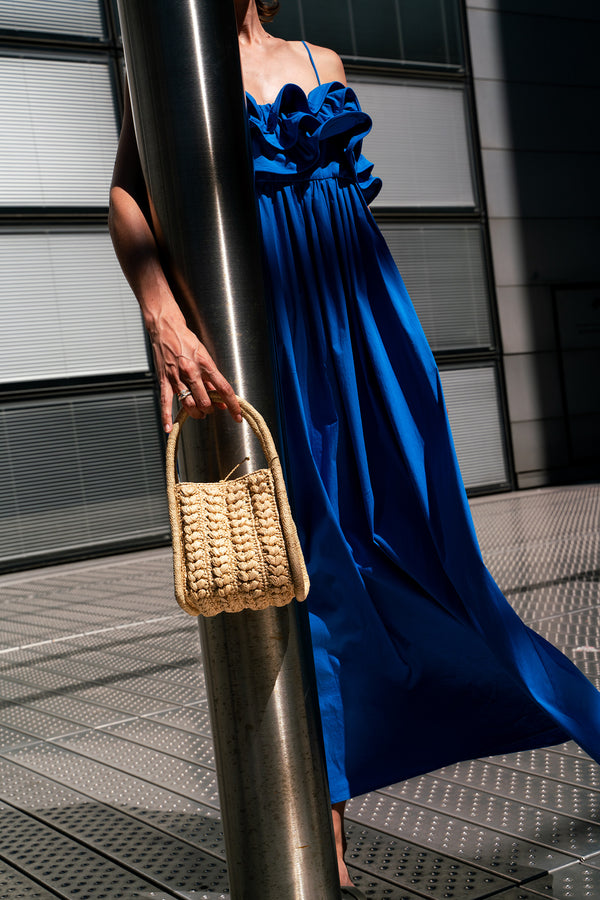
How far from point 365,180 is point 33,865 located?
1630 mm

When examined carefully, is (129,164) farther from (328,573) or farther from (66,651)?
(66,651)

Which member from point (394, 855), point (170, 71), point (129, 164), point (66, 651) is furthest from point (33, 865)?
point (66, 651)

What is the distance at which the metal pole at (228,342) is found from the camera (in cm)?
131

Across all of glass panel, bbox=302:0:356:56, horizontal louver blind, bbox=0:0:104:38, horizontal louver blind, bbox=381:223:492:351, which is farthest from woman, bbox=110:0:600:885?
glass panel, bbox=302:0:356:56

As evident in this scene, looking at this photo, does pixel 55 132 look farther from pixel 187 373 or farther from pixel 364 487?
pixel 187 373

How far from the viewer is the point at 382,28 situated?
1055cm

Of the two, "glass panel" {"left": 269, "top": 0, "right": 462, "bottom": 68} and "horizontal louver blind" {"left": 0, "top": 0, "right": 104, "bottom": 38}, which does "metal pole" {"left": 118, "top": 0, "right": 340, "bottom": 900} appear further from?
"glass panel" {"left": 269, "top": 0, "right": 462, "bottom": 68}

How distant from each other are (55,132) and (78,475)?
3292 mm

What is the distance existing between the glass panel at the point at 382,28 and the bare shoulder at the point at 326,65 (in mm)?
8854

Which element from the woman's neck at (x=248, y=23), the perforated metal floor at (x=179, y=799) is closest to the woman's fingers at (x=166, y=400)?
the woman's neck at (x=248, y=23)

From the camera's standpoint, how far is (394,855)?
1.95 metres

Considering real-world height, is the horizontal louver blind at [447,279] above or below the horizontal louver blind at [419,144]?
below

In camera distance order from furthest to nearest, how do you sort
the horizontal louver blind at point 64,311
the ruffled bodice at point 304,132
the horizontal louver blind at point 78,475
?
the horizontal louver blind at point 64,311 → the horizontal louver blind at point 78,475 → the ruffled bodice at point 304,132

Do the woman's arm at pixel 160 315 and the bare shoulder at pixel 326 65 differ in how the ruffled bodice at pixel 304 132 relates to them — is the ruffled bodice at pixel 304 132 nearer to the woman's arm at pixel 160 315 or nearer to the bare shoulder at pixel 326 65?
the bare shoulder at pixel 326 65
